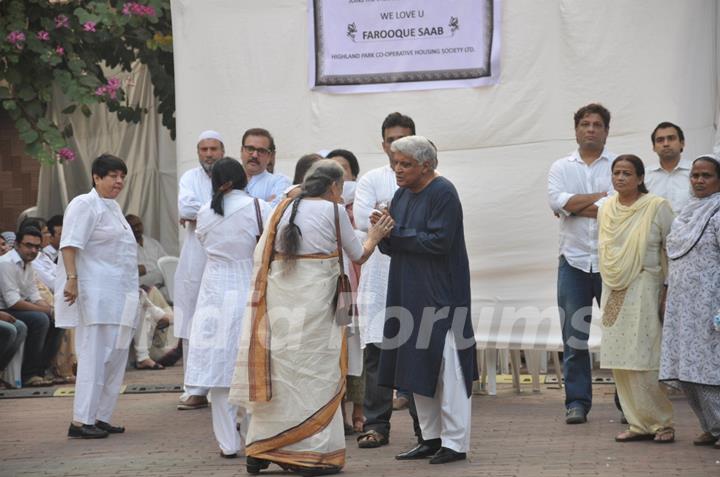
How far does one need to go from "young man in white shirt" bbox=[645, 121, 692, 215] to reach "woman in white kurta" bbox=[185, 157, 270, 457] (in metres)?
3.14

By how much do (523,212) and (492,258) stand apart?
1.51 feet

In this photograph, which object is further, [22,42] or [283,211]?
[22,42]

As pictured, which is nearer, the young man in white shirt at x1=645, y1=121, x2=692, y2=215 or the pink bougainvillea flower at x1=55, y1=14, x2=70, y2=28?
the young man in white shirt at x1=645, y1=121, x2=692, y2=215

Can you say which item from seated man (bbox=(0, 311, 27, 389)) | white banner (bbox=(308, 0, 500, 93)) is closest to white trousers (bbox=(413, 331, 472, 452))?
white banner (bbox=(308, 0, 500, 93))

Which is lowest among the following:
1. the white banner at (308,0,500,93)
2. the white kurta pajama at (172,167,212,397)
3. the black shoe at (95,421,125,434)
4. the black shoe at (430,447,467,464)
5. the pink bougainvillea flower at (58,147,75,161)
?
the black shoe at (95,421,125,434)

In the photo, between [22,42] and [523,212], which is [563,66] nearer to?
[523,212]

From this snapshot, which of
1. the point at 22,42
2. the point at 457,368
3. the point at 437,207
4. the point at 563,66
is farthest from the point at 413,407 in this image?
the point at 22,42

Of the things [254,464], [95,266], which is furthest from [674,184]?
[95,266]

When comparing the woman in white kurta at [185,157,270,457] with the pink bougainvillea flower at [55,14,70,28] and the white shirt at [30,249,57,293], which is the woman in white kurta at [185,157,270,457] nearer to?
the white shirt at [30,249,57,293]

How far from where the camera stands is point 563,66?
10.7 metres

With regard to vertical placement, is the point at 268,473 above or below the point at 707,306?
below

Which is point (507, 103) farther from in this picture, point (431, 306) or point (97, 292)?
point (97, 292)

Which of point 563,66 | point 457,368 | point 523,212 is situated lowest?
point 457,368

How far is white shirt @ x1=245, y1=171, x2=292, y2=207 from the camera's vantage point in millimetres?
9977
